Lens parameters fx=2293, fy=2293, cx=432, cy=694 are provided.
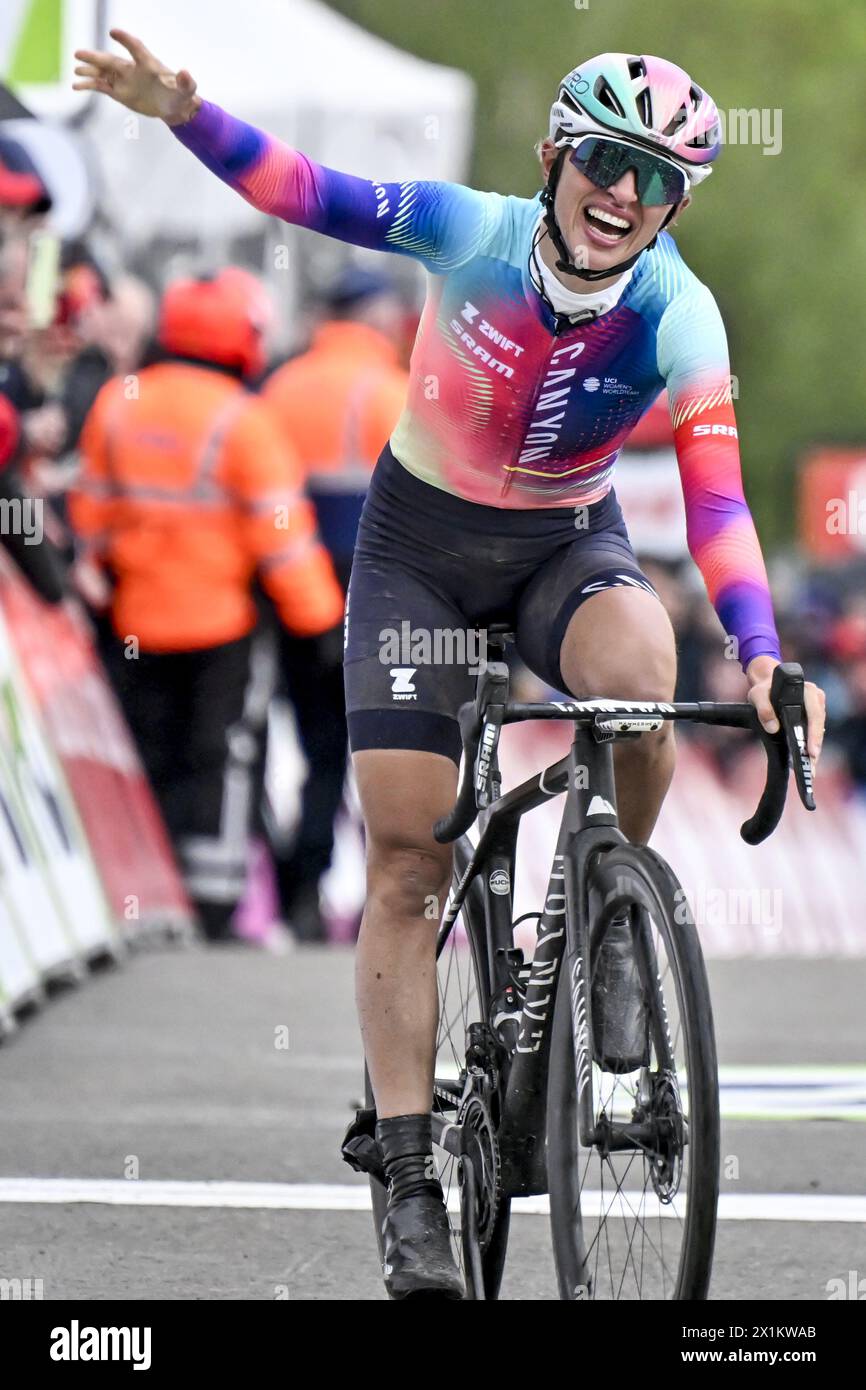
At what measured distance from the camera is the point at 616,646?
4199 mm

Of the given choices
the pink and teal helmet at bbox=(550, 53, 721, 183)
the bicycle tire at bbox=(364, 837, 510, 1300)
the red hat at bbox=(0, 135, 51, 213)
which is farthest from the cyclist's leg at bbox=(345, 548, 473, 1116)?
the red hat at bbox=(0, 135, 51, 213)

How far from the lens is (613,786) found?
13.4 ft

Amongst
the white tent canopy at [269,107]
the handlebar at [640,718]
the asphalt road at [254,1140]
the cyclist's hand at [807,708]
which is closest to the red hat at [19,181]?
the white tent canopy at [269,107]

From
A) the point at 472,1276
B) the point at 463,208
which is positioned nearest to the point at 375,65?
the point at 463,208

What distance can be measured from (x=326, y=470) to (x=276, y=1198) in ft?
18.7

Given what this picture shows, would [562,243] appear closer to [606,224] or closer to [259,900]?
[606,224]

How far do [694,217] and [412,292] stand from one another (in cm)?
277

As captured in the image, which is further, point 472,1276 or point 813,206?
point 813,206

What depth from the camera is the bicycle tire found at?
4.35 m

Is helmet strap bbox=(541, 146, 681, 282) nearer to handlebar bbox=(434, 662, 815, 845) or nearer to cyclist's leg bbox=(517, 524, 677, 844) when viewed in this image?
cyclist's leg bbox=(517, 524, 677, 844)

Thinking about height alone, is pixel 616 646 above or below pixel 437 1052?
above

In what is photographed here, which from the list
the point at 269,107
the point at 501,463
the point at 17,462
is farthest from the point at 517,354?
the point at 269,107

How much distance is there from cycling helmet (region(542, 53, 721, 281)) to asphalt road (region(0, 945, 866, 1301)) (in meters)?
2.20
